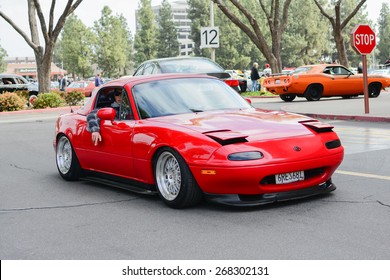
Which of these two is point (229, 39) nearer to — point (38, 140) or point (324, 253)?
point (38, 140)

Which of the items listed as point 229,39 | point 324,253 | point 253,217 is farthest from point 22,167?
point 229,39

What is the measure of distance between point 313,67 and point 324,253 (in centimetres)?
2177

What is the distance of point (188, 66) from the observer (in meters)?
18.8

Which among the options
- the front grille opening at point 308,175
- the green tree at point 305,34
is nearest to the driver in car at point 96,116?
the front grille opening at point 308,175

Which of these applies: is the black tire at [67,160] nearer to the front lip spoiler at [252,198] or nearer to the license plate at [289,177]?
the front lip spoiler at [252,198]

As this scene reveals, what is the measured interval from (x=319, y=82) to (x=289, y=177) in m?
19.8

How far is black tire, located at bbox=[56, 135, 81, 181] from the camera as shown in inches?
348

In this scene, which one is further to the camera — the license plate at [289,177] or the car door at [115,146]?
the car door at [115,146]

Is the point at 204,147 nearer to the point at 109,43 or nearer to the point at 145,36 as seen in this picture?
the point at 109,43

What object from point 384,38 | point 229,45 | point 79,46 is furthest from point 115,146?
point 384,38

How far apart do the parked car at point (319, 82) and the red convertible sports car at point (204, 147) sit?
17.7 meters

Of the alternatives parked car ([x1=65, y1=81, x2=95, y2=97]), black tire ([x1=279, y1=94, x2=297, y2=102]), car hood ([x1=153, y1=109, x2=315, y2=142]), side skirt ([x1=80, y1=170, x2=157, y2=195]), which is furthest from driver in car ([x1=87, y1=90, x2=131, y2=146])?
parked car ([x1=65, y1=81, x2=95, y2=97])

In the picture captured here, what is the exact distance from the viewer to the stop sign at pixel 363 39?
17237 mm

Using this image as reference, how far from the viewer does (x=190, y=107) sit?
7.58 m
